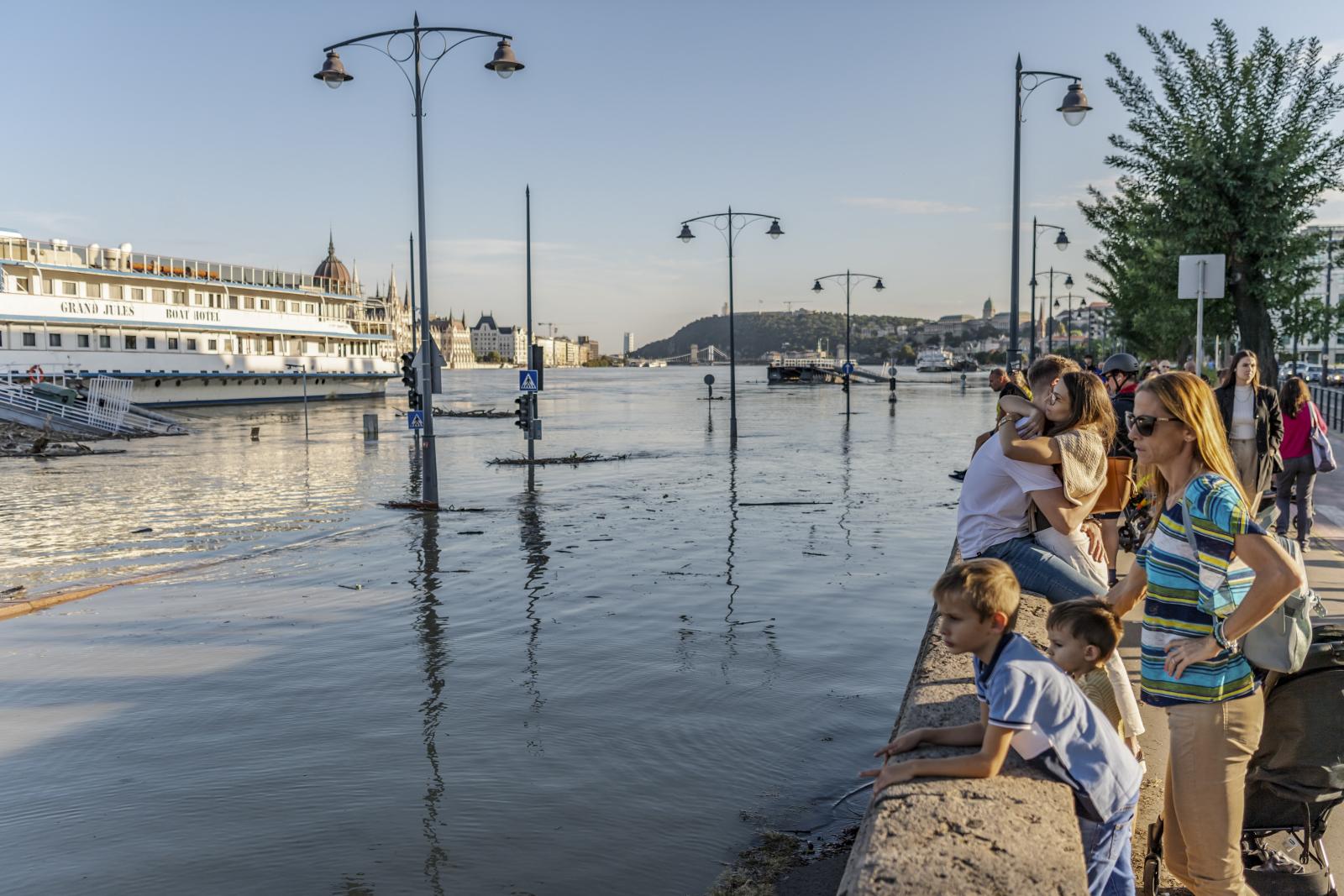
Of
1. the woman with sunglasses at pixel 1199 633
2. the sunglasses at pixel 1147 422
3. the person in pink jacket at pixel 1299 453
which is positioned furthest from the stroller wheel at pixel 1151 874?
the person in pink jacket at pixel 1299 453

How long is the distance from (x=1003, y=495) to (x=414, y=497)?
1625cm

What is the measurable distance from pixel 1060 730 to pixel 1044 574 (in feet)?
5.99

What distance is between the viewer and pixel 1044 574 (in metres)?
4.66

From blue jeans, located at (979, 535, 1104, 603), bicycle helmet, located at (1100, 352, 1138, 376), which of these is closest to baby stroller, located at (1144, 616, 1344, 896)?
blue jeans, located at (979, 535, 1104, 603)

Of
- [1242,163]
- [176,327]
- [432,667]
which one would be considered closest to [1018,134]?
[1242,163]

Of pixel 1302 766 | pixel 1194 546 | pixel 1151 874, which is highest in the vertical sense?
pixel 1194 546

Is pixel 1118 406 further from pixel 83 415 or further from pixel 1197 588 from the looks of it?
pixel 83 415

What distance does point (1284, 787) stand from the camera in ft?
11.1

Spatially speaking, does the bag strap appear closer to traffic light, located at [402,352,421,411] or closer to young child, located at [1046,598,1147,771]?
young child, located at [1046,598,1147,771]

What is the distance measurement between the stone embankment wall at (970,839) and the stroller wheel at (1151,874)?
96cm

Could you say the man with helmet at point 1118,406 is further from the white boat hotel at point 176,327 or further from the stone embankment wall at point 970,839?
the white boat hotel at point 176,327

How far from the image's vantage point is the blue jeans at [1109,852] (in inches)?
119

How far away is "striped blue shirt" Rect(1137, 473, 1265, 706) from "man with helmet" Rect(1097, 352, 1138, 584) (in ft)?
10.9

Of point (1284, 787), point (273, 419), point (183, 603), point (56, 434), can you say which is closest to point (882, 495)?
point (183, 603)
